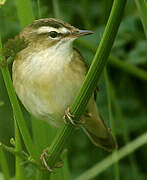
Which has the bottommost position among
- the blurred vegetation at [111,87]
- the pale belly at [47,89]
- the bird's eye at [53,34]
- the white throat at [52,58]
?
the blurred vegetation at [111,87]

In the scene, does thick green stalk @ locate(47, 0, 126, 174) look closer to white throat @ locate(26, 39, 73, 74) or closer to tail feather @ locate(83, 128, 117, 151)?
white throat @ locate(26, 39, 73, 74)

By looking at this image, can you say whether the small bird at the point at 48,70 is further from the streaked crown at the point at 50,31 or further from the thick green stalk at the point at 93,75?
the thick green stalk at the point at 93,75

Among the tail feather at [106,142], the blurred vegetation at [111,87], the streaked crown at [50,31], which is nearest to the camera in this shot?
the streaked crown at [50,31]

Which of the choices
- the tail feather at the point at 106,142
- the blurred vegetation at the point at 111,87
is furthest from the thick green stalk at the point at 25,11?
the tail feather at the point at 106,142

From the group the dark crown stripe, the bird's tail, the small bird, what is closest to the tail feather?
the bird's tail

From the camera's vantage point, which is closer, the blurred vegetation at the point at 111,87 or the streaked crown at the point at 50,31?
the streaked crown at the point at 50,31

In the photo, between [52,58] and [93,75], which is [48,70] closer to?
[52,58]
